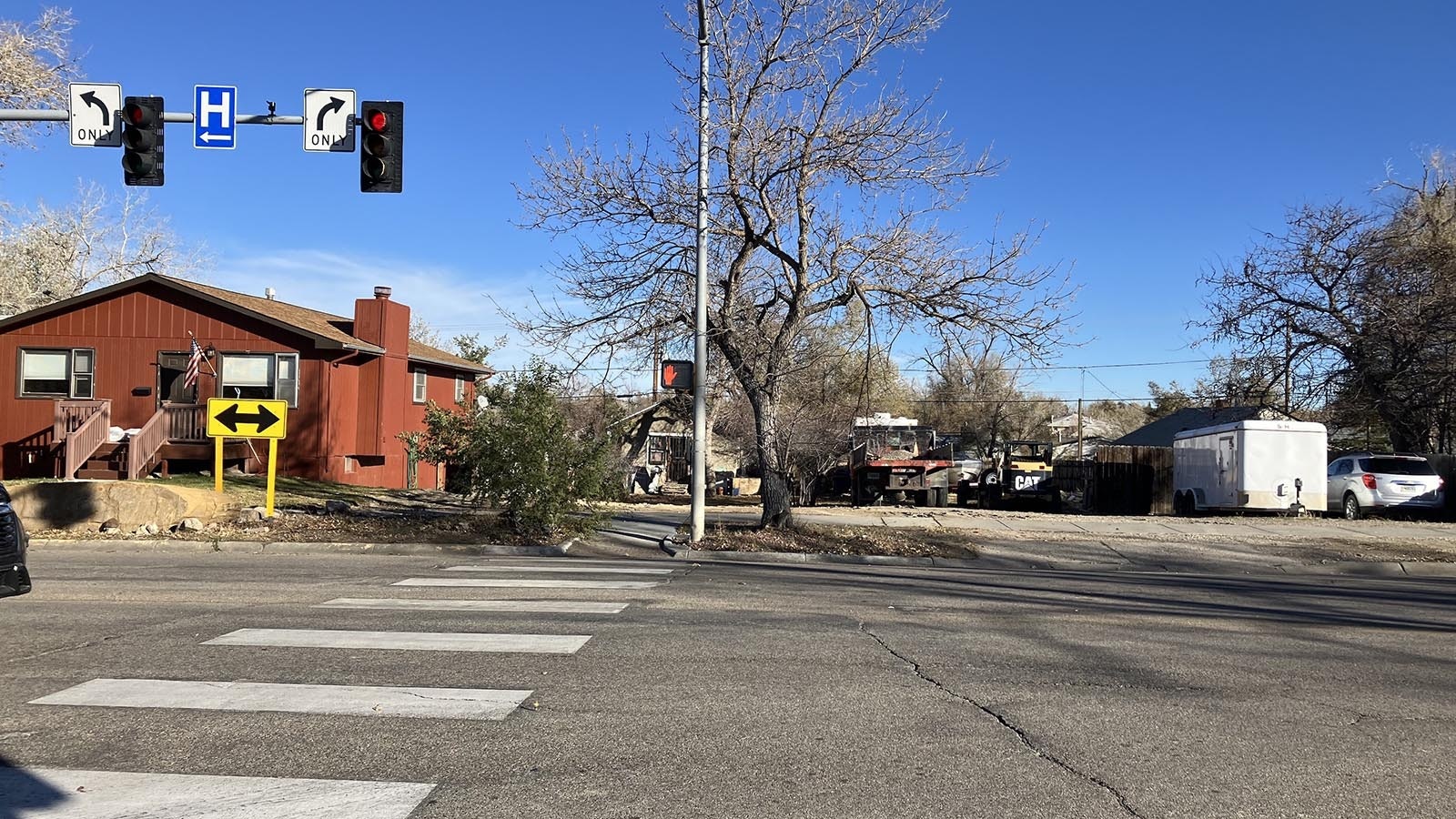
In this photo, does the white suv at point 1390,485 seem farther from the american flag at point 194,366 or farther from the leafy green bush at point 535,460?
the american flag at point 194,366

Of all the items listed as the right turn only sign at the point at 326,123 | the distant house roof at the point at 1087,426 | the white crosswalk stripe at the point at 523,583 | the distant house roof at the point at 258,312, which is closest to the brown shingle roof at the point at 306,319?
the distant house roof at the point at 258,312

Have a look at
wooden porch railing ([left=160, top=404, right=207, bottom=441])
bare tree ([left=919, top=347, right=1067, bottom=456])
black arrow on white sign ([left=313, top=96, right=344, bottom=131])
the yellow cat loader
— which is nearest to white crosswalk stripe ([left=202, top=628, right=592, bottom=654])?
black arrow on white sign ([left=313, top=96, right=344, bottom=131])

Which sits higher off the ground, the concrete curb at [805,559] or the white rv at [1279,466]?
the white rv at [1279,466]

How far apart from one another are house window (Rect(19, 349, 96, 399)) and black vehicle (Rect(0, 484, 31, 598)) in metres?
19.6

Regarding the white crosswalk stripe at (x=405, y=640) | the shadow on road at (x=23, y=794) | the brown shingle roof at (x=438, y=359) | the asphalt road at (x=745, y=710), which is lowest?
the shadow on road at (x=23, y=794)

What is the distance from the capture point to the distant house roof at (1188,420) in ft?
99.0

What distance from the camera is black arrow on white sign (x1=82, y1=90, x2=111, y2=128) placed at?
13055 mm

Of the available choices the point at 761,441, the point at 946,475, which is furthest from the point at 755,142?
the point at 946,475

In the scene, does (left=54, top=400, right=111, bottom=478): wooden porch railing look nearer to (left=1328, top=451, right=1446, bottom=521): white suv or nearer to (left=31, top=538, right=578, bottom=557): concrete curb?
(left=31, top=538, right=578, bottom=557): concrete curb

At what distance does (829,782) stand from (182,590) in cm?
818

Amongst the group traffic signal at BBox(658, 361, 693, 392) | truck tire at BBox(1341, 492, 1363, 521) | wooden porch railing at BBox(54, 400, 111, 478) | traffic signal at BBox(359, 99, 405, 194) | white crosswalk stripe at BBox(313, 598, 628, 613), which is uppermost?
traffic signal at BBox(359, 99, 405, 194)

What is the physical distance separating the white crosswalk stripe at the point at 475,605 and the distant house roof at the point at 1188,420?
25.3 m

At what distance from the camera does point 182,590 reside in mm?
10328

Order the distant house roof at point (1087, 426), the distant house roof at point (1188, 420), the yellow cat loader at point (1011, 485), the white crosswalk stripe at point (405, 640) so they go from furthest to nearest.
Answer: the distant house roof at point (1087, 426) → the yellow cat loader at point (1011, 485) → the distant house roof at point (1188, 420) → the white crosswalk stripe at point (405, 640)
